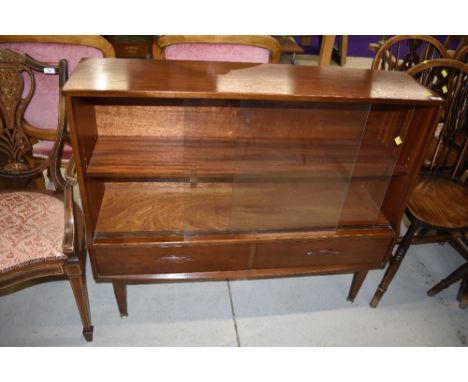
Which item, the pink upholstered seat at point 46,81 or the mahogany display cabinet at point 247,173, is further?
the pink upholstered seat at point 46,81

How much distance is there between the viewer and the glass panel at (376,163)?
56.7 inches

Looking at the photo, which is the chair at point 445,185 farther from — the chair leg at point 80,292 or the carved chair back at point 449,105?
the chair leg at point 80,292

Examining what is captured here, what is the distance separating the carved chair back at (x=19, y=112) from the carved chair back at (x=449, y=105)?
1.58m

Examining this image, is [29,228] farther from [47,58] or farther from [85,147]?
[47,58]

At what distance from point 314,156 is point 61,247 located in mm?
1105

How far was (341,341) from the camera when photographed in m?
1.77

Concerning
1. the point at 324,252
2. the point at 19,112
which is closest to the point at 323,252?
the point at 324,252

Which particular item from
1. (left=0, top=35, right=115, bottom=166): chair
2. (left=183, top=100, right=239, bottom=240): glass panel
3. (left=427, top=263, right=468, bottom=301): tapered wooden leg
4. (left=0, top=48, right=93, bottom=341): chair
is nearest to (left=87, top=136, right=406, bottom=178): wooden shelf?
(left=183, top=100, right=239, bottom=240): glass panel

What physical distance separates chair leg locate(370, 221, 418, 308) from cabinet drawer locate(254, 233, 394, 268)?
19cm

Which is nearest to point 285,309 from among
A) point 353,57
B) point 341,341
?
point 341,341

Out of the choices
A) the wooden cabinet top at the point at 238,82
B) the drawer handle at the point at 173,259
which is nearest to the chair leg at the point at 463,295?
the wooden cabinet top at the point at 238,82

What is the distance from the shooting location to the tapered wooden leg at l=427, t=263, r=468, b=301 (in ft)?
6.09
